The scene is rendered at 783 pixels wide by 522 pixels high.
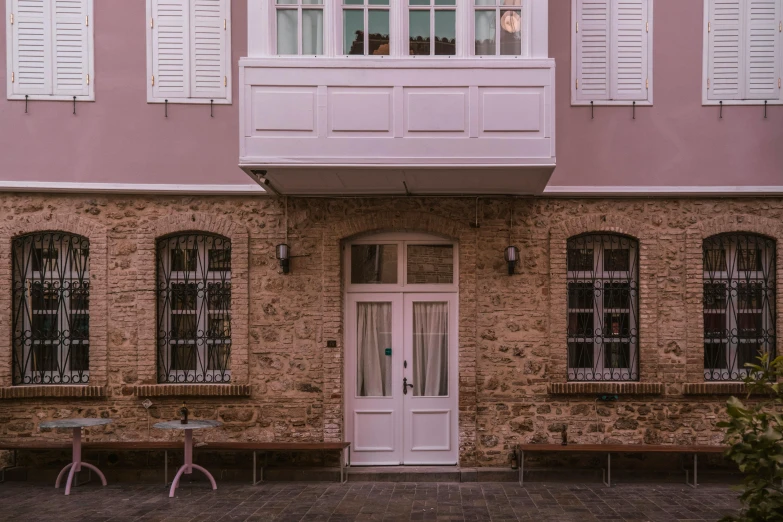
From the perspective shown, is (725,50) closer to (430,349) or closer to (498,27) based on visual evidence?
(498,27)

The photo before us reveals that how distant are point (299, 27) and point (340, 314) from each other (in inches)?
151

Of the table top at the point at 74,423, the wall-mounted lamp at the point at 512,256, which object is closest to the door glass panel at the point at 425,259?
the wall-mounted lamp at the point at 512,256

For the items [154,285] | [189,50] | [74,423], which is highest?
[189,50]

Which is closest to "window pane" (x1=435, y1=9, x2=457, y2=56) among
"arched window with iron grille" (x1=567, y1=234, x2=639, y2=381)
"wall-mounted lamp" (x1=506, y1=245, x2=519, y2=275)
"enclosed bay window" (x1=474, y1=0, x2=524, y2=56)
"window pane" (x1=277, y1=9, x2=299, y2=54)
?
"enclosed bay window" (x1=474, y1=0, x2=524, y2=56)

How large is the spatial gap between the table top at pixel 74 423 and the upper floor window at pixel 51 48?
174 inches

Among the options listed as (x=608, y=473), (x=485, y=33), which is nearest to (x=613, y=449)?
(x=608, y=473)

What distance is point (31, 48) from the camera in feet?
28.5

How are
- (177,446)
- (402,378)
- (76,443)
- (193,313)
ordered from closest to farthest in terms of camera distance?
(76,443) < (177,446) < (193,313) < (402,378)

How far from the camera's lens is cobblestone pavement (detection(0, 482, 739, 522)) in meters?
7.03

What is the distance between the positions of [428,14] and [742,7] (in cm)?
467

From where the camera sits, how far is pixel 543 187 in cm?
836

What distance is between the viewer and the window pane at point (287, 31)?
7.68m

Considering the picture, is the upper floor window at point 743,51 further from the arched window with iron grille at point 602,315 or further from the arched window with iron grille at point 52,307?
the arched window with iron grille at point 52,307

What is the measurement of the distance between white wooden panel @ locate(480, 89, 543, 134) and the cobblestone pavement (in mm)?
4523
